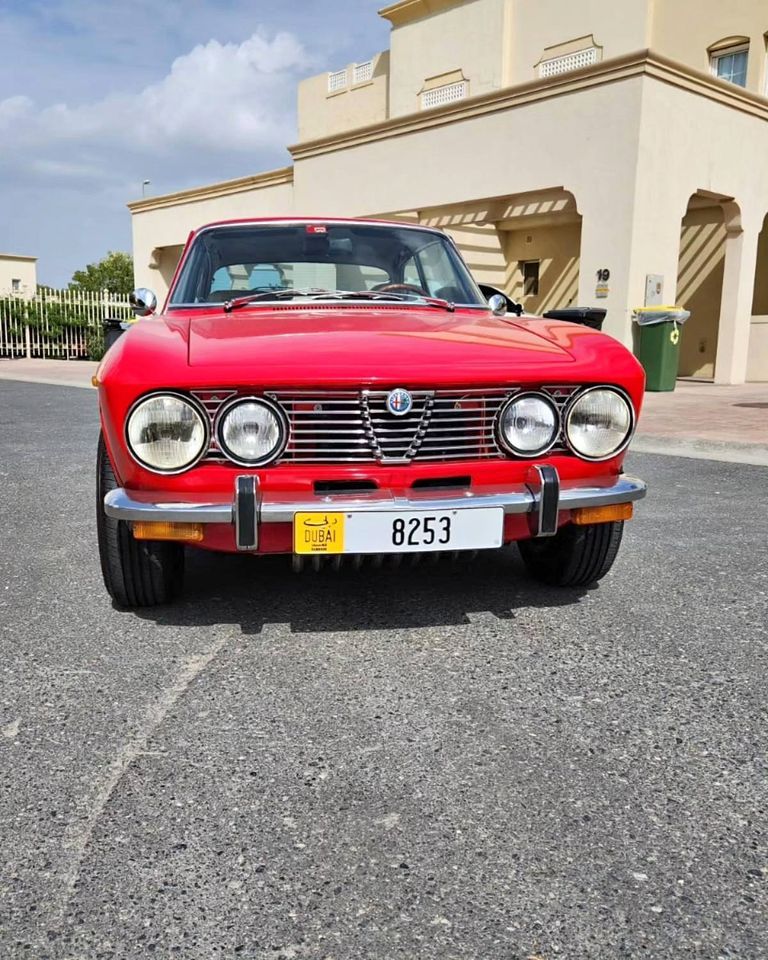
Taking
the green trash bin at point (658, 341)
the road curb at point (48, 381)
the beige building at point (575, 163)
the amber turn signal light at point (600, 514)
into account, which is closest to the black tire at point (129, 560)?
the amber turn signal light at point (600, 514)

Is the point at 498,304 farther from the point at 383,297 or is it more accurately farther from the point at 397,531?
the point at 397,531

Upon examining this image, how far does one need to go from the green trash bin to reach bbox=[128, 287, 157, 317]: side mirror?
8.96 metres

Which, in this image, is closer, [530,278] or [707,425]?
[707,425]

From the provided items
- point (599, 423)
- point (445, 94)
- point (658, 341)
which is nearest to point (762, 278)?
point (658, 341)

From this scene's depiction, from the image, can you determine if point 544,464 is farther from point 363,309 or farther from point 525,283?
point 525,283

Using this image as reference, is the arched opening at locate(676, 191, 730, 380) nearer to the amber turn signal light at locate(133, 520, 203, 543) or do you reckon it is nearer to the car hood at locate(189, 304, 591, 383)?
the car hood at locate(189, 304, 591, 383)

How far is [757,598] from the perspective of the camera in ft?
10.3

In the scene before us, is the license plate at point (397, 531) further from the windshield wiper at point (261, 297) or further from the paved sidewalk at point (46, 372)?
the paved sidewalk at point (46, 372)

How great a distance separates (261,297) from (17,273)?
144ft

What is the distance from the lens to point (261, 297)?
3.36 meters

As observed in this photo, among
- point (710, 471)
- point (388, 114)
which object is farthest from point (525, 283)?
point (710, 471)

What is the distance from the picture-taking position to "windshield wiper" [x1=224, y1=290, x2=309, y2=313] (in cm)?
326

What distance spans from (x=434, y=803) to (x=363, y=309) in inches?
78.9

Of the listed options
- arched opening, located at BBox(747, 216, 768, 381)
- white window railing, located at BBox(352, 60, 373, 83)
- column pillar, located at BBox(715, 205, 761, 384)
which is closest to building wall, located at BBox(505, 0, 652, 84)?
arched opening, located at BBox(747, 216, 768, 381)
